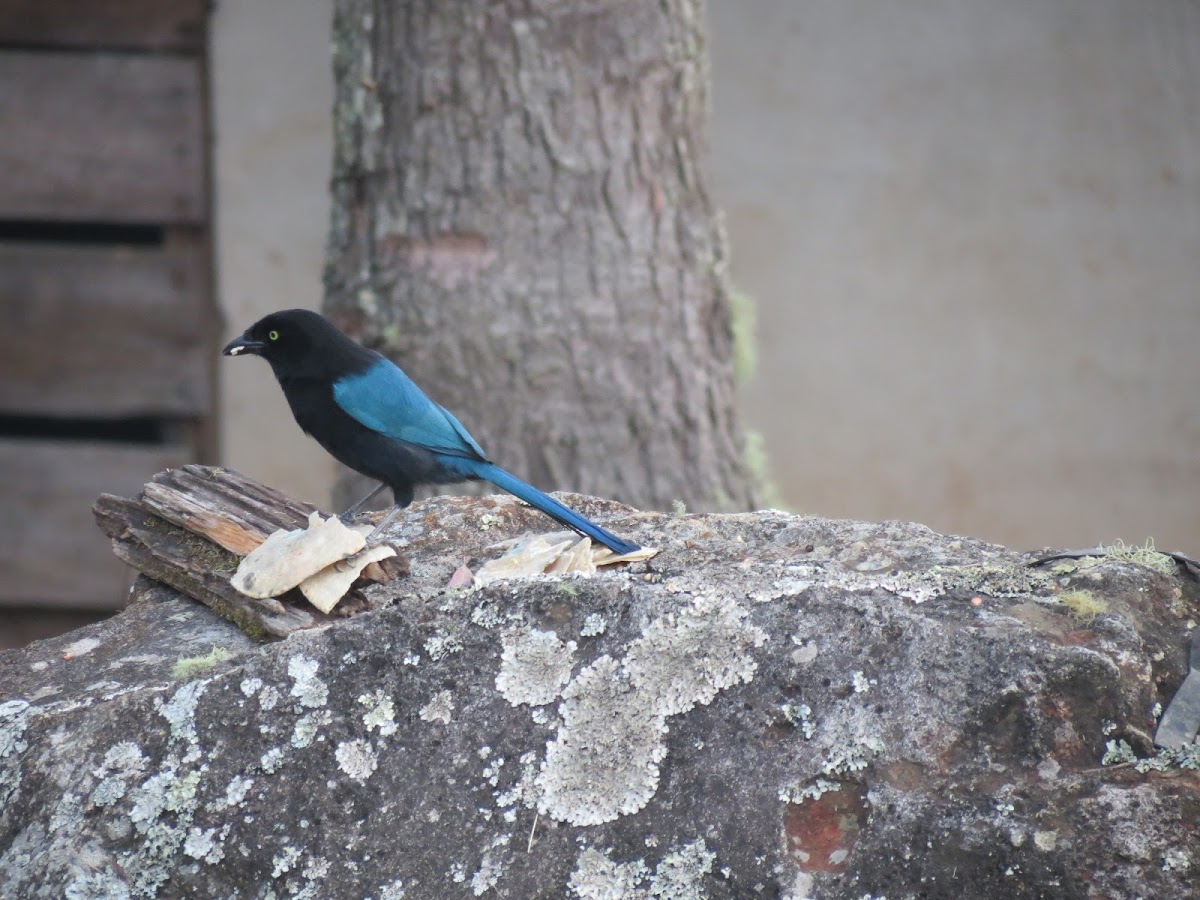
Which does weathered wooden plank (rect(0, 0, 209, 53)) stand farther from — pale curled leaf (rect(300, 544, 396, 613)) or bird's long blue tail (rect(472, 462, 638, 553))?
pale curled leaf (rect(300, 544, 396, 613))

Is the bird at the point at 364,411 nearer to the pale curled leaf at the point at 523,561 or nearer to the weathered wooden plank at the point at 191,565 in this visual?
the pale curled leaf at the point at 523,561

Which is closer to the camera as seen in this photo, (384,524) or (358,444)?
(384,524)

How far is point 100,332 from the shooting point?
5.34 metres

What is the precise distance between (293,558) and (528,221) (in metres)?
1.79

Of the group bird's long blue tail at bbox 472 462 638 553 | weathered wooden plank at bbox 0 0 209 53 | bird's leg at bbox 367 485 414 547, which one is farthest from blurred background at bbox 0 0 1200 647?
→ bird's long blue tail at bbox 472 462 638 553

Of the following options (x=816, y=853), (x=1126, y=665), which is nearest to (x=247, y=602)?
(x=816, y=853)

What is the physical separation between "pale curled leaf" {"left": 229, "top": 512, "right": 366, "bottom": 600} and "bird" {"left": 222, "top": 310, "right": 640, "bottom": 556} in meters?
0.65

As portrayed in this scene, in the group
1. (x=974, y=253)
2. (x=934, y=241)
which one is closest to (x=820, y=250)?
(x=934, y=241)

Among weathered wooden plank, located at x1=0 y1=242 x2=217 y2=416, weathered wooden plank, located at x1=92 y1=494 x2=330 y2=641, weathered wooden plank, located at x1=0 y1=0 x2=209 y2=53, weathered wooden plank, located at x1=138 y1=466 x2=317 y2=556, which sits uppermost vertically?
weathered wooden plank, located at x1=0 y1=0 x2=209 y2=53

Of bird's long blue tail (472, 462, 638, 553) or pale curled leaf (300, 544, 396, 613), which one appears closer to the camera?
pale curled leaf (300, 544, 396, 613)

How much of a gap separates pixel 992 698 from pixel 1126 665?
191 millimetres

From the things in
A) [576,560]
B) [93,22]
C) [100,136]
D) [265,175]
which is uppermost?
[93,22]

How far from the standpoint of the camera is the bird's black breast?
2.95 metres

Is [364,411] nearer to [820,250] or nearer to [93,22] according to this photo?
[820,250]
